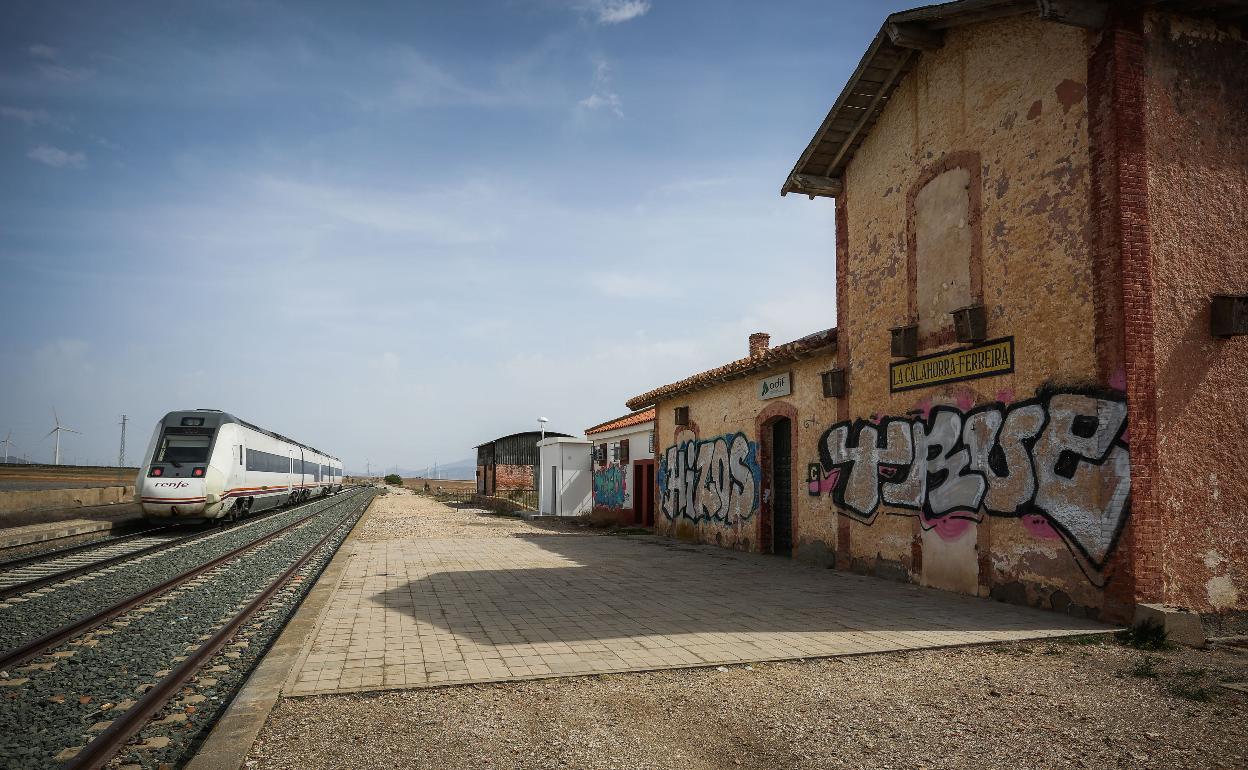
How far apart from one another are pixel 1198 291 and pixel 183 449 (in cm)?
1976

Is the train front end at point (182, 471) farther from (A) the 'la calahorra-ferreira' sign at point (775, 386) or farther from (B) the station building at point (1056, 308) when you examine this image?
(B) the station building at point (1056, 308)

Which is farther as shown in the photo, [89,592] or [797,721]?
[89,592]

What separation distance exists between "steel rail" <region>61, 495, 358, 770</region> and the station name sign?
8268 mm

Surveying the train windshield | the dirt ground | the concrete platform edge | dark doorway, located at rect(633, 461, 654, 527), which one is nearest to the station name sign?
the dirt ground

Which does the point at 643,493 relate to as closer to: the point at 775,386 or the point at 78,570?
the point at 775,386

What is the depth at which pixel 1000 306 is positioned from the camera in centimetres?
822

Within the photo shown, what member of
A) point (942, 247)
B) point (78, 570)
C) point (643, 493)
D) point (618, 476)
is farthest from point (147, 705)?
point (618, 476)

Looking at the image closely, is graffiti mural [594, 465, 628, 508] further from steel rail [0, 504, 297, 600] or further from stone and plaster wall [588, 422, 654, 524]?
steel rail [0, 504, 297, 600]

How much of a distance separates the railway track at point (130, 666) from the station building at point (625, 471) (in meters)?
11.5

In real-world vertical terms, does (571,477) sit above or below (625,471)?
below

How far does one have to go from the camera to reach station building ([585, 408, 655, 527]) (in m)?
20.6

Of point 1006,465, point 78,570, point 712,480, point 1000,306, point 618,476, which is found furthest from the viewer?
point 618,476

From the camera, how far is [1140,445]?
6.68 metres

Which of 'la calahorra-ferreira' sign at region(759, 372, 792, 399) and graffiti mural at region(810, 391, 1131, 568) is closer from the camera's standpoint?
graffiti mural at region(810, 391, 1131, 568)
